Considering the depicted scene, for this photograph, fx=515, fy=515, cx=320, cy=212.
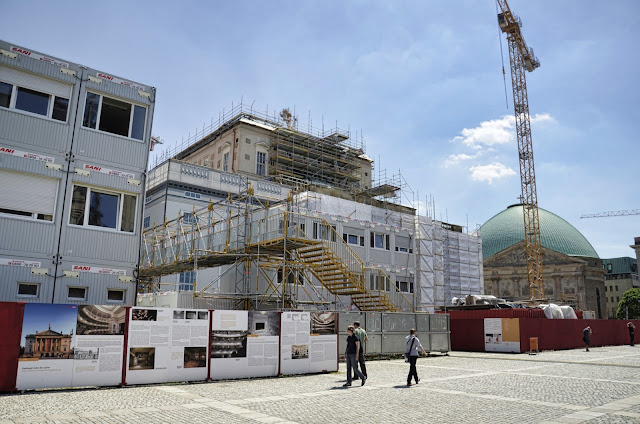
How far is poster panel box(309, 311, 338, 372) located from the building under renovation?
639 cm

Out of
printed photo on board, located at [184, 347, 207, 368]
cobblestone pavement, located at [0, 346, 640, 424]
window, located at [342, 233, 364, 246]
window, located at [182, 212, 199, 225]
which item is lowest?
cobblestone pavement, located at [0, 346, 640, 424]

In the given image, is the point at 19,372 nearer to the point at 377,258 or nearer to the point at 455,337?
the point at 455,337

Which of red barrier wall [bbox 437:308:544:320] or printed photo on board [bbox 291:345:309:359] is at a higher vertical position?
red barrier wall [bbox 437:308:544:320]

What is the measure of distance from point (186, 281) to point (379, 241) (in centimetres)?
1477

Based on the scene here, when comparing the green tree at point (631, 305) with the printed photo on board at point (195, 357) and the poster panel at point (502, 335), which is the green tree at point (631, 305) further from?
the printed photo on board at point (195, 357)

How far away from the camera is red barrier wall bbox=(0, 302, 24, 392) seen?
1251cm

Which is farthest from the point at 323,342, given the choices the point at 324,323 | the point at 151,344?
the point at 151,344

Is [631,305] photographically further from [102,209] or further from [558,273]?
[102,209]

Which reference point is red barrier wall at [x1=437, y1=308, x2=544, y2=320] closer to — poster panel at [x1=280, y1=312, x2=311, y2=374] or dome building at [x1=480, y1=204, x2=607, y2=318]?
poster panel at [x1=280, y1=312, x2=311, y2=374]

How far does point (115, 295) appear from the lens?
18938 millimetres

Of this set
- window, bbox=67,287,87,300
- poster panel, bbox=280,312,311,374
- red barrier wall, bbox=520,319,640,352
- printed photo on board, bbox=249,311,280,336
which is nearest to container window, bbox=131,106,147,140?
window, bbox=67,287,87,300

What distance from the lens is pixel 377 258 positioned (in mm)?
38875

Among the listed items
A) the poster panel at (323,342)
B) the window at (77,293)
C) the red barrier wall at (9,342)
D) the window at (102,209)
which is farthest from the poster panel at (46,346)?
the poster panel at (323,342)

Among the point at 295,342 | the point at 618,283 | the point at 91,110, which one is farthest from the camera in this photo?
the point at 618,283
